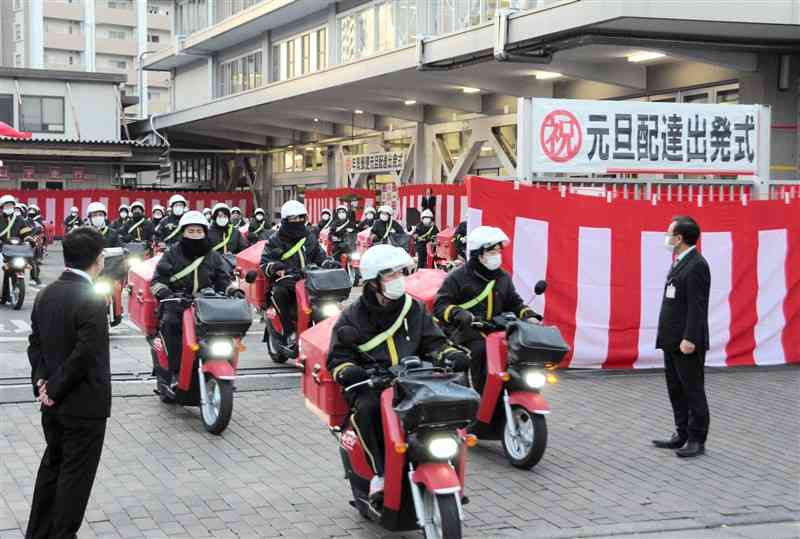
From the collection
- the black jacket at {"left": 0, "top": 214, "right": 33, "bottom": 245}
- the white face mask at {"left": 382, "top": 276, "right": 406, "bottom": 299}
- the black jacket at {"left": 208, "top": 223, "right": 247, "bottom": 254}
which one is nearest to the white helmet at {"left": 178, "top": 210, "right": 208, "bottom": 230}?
the white face mask at {"left": 382, "top": 276, "right": 406, "bottom": 299}

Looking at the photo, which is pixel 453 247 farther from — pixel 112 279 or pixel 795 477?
pixel 795 477

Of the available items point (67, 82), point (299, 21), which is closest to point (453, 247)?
point (299, 21)

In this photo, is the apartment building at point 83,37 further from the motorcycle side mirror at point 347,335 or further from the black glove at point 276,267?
the motorcycle side mirror at point 347,335

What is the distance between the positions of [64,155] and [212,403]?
34.6 m

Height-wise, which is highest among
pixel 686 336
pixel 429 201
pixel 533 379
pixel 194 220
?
pixel 429 201

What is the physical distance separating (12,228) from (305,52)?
23.5m

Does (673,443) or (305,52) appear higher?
(305,52)

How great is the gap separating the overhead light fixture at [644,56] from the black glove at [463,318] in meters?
15.7

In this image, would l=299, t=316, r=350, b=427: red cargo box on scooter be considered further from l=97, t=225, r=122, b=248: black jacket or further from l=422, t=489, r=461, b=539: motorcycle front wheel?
l=97, t=225, r=122, b=248: black jacket

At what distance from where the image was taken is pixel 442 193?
26312 mm

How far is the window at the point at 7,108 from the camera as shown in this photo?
4409 centimetres

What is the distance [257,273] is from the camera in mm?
12336

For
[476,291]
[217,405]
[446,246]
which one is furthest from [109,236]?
[476,291]

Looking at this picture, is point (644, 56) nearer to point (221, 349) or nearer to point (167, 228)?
point (167, 228)
